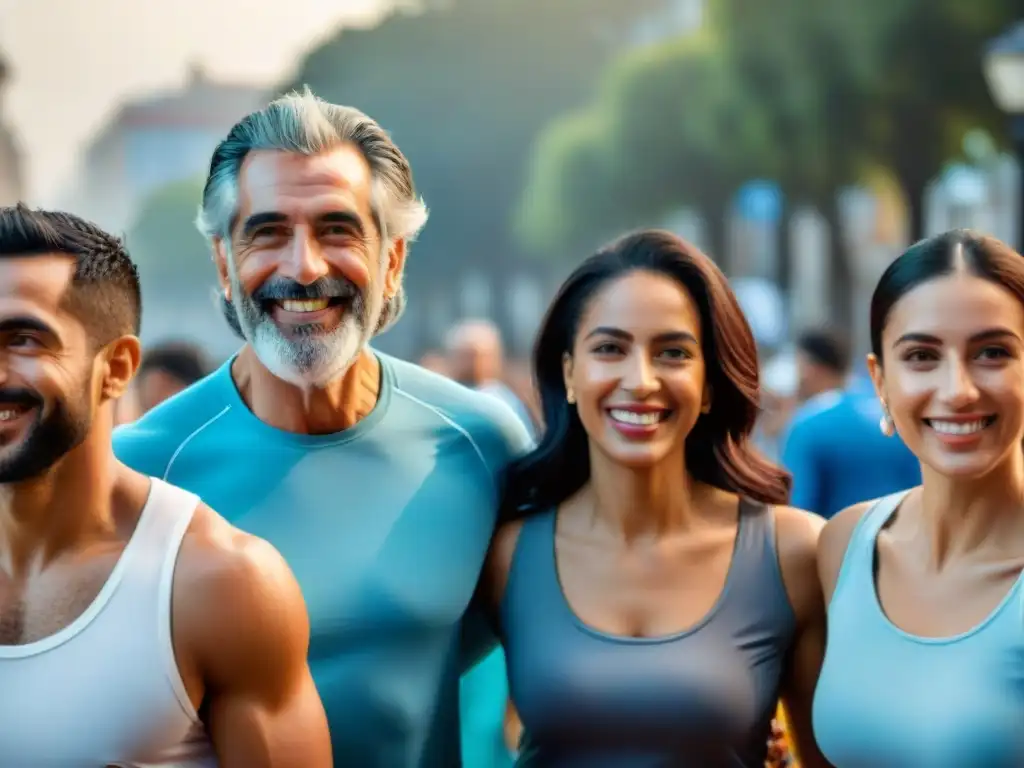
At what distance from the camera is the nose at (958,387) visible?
2760mm

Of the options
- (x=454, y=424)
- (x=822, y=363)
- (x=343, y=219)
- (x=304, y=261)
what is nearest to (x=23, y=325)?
(x=304, y=261)

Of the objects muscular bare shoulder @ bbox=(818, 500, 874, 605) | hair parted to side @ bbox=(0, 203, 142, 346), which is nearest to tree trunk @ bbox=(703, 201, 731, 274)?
muscular bare shoulder @ bbox=(818, 500, 874, 605)

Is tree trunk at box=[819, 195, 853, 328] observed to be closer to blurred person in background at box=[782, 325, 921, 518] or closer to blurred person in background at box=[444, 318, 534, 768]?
blurred person in background at box=[782, 325, 921, 518]

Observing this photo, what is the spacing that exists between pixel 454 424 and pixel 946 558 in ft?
3.97

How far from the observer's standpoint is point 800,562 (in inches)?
130

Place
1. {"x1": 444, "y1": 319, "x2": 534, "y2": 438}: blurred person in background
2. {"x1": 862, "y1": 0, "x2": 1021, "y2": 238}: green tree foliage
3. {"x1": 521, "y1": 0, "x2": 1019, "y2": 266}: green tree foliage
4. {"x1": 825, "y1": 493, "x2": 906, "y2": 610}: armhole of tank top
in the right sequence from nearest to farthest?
{"x1": 825, "y1": 493, "x2": 906, "y2": 610}: armhole of tank top
{"x1": 444, "y1": 319, "x2": 534, "y2": 438}: blurred person in background
{"x1": 862, "y1": 0, "x2": 1021, "y2": 238}: green tree foliage
{"x1": 521, "y1": 0, "x2": 1019, "y2": 266}: green tree foliage

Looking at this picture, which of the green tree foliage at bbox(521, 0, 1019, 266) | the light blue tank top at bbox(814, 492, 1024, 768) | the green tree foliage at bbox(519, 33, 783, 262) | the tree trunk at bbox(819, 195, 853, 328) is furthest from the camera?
the green tree foliage at bbox(519, 33, 783, 262)

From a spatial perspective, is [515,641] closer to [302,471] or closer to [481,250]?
Result: [302,471]

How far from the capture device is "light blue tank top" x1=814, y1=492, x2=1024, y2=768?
2.64 m

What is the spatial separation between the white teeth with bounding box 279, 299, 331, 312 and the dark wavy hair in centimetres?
62

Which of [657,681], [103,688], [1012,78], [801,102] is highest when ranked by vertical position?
[801,102]

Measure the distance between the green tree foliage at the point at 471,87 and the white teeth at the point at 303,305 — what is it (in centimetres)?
3195

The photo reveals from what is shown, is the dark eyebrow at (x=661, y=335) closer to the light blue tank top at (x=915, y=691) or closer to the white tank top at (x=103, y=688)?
the light blue tank top at (x=915, y=691)

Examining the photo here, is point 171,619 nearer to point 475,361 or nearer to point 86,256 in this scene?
point 86,256
